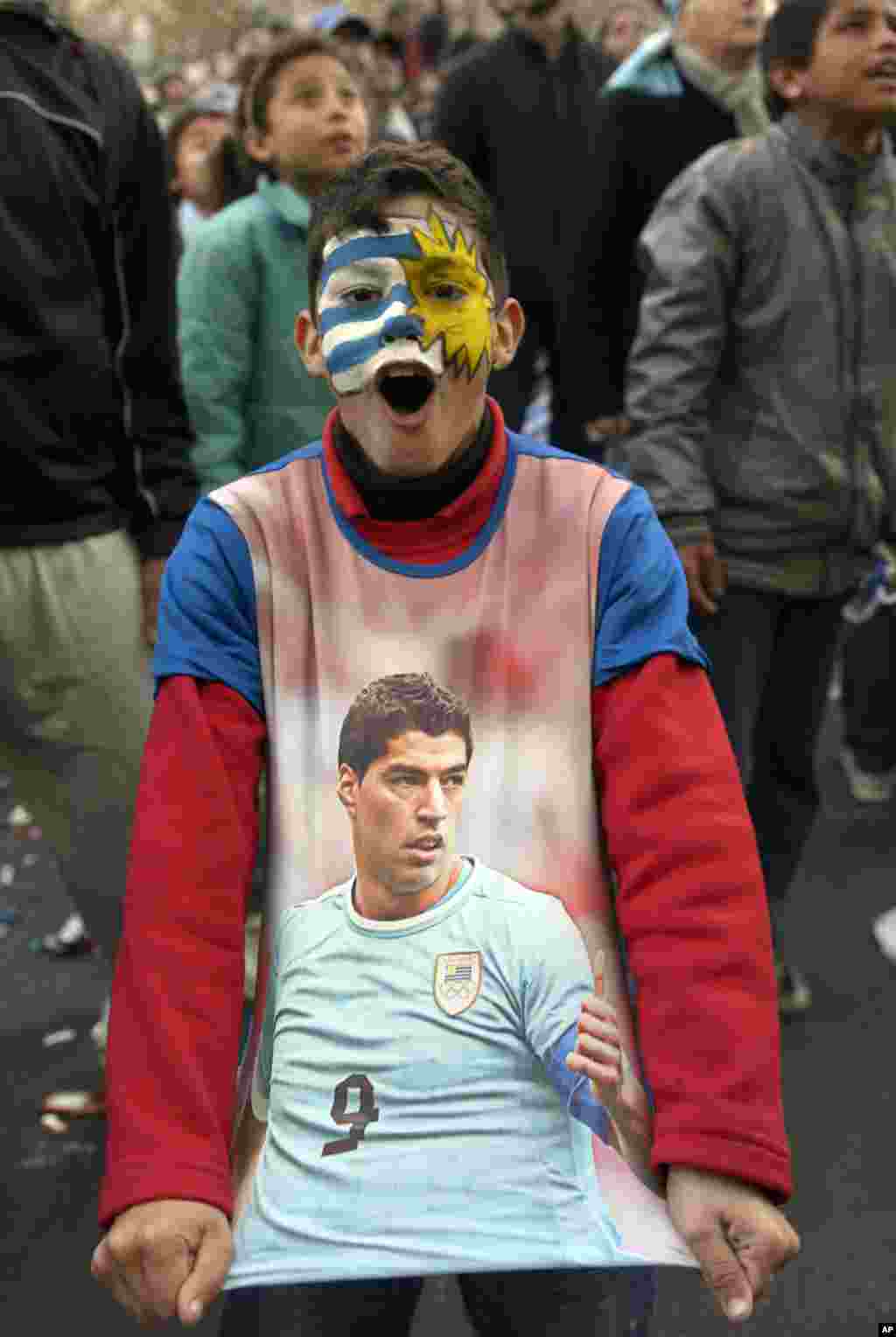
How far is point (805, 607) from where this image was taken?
2.75 metres

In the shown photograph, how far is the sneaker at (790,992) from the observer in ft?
10.0

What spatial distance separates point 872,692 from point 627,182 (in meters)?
1.61

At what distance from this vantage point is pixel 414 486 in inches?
53.6

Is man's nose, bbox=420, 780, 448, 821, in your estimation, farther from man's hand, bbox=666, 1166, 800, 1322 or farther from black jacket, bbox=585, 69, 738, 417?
black jacket, bbox=585, 69, 738, 417

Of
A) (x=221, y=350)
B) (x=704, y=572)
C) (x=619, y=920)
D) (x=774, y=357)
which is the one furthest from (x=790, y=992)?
(x=619, y=920)

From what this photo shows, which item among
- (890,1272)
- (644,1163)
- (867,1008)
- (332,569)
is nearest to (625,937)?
(644,1163)

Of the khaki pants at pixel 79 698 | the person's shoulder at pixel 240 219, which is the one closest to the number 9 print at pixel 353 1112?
the khaki pants at pixel 79 698

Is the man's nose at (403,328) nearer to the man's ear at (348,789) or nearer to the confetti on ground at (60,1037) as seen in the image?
the man's ear at (348,789)

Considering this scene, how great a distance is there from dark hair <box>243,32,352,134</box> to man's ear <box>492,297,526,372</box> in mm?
1728

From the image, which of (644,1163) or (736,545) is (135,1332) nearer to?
(644,1163)

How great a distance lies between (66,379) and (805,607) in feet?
4.32

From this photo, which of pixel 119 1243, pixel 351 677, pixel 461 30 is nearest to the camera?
pixel 119 1243

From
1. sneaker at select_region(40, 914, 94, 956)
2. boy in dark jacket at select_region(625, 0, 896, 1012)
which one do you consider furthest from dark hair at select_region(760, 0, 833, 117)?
sneaker at select_region(40, 914, 94, 956)

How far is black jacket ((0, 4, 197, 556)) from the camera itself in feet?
7.27
